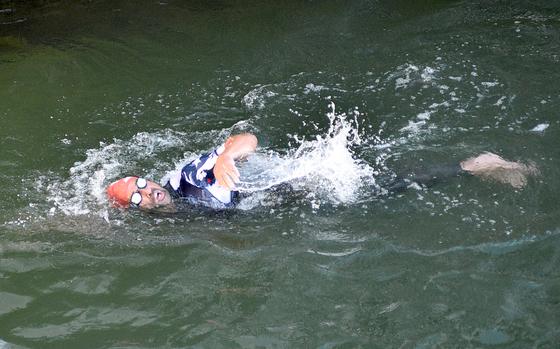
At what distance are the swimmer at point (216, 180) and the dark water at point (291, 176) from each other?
133 millimetres

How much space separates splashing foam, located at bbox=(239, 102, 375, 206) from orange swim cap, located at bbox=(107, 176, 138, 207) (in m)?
1.13

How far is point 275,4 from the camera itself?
10.8 m

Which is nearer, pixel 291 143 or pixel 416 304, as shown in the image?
pixel 416 304

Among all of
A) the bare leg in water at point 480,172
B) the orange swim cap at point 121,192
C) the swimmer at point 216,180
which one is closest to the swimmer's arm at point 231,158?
the swimmer at point 216,180

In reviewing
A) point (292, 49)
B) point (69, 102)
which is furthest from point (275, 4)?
point (69, 102)

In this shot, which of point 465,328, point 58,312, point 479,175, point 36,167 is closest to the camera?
point 465,328

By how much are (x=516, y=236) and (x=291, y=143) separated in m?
2.83

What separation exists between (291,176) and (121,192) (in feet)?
5.69

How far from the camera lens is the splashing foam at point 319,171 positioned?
6590 mm

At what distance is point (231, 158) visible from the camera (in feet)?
19.9

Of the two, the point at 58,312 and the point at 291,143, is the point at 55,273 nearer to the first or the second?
the point at 58,312

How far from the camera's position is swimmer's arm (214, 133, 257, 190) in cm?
603

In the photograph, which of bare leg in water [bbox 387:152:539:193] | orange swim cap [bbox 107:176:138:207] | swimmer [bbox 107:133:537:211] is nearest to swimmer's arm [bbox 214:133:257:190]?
swimmer [bbox 107:133:537:211]

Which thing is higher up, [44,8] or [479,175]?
[44,8]
